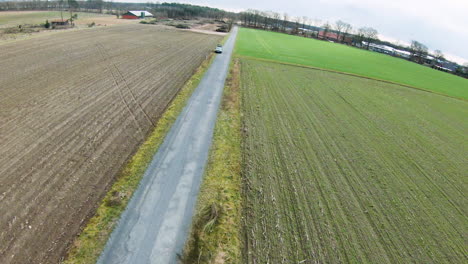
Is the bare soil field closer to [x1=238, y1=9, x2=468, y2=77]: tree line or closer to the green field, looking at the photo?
the green field

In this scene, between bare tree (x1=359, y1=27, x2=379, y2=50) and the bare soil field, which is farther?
bare tree (x1=359, y1=27, x2=379, y2=50)

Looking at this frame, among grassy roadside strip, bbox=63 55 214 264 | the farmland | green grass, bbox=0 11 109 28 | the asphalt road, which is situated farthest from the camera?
the farmland

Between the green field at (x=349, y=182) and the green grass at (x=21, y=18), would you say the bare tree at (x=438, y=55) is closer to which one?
the green field at (x=349, y=182)

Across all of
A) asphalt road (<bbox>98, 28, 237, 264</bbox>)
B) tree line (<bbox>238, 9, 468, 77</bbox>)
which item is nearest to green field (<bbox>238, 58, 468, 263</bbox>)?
asphalt road (<bbox>98, 28, 237, 264</bbox>)

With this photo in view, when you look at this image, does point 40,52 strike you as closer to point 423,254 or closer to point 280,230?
point 280,230

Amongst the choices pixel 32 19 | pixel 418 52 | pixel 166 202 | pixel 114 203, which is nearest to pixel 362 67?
pixel 166 202

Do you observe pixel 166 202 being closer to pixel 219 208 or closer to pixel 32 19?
pixel 219 208
